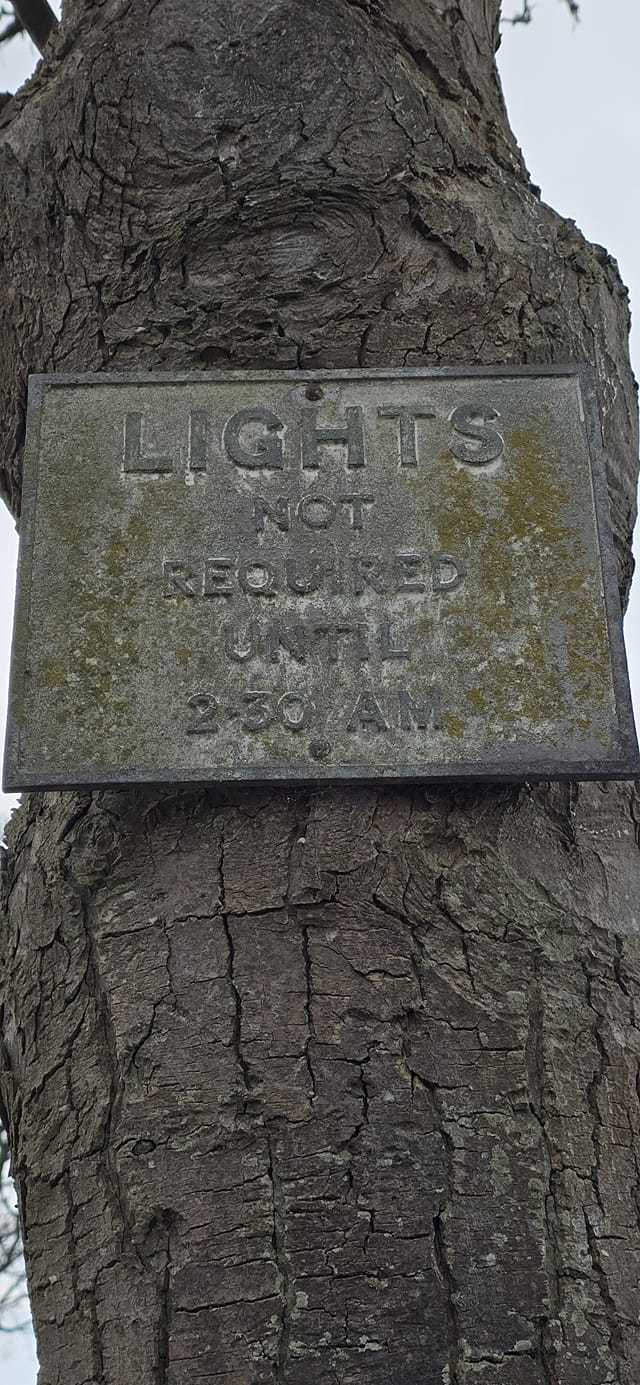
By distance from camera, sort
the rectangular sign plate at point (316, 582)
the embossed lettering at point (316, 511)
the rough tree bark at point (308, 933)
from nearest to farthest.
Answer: the rough tree bark at point (308, 933)
the rectangular sign plate at point (316, 582)
the embossed lettering at point (316, 511)

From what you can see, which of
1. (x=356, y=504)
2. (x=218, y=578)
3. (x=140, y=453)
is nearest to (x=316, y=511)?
(x=356, y=504)

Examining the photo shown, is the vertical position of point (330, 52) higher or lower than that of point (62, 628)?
higher

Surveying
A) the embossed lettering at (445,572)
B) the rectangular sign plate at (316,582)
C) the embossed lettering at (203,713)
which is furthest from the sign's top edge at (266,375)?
the embossed lettering at (203,713)

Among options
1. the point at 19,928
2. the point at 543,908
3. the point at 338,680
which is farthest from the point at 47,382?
the point at 543,908

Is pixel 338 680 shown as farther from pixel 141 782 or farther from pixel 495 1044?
pixel 495 1044

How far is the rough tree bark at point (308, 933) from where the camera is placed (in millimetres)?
1736

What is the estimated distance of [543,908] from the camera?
2004mm

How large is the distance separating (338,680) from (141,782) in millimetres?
315

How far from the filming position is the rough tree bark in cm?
174

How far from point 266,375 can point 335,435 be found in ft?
0.48

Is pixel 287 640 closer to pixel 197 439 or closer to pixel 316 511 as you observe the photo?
pixel 316 511

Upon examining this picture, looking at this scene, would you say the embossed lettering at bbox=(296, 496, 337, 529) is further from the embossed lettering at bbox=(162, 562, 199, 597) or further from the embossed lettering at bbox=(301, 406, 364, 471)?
the embossed lettering at bbox=(162, 562, 199, 597)

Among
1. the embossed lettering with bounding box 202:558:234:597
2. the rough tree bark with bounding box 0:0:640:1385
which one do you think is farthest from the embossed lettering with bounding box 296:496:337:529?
the rough tree bark with bounding box 0:0:640:1385

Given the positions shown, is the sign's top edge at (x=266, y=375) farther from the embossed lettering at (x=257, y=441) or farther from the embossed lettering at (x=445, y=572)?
the embossed lettering at (x=445, y=572)
